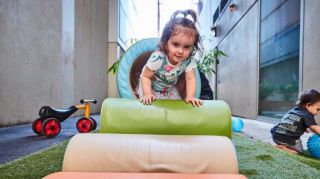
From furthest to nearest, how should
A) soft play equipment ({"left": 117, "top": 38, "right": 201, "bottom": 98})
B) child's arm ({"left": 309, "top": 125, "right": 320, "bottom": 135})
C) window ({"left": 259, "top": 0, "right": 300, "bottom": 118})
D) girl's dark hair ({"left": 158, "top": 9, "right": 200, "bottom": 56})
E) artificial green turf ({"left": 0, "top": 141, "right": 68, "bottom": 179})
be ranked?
window ({"left": 259, "top": 0, "right": 300, "bottom": 118})
soft play equipment ({"left": 117, "top": 38, "right": 201, "bottom": 98})
child's arm ({"left": 309, "top": 125, "right": 320, "bottom": 135})
girl's dark hair ({"left": 158, "top": 9, "right": 200, "bottom": 56})
artificial green turf ({"left": 0, "top": 141, "right": 68, "bottom": 179})

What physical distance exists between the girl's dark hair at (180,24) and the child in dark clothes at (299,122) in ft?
3.17

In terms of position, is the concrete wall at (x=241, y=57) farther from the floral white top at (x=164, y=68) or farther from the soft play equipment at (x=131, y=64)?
the floral white top at (x=164, y=68)

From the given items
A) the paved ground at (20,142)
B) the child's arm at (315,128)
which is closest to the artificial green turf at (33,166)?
the paved ground at (20,142)

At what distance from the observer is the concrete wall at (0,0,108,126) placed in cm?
341

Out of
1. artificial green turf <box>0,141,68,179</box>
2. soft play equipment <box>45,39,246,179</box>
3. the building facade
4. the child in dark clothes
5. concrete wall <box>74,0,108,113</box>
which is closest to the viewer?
soft play equipment <box>45,39,246,179</box>

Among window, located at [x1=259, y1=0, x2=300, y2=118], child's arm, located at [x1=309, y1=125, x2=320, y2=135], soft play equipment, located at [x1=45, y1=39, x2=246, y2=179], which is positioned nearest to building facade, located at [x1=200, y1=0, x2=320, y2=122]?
window, located at [x1=259, y1=0, x2=300, y2=118]

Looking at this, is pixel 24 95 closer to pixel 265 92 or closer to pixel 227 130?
pixel 227 130

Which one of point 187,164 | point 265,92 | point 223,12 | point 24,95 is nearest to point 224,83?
point 223,12

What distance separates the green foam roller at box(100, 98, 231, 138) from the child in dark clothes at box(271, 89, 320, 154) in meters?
0.91

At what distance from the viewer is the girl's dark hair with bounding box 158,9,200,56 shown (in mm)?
1863

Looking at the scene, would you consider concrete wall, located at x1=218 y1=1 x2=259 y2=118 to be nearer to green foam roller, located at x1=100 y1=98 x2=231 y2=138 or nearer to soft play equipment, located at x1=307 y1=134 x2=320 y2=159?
soft play equipment, located at x1=307 y1=134 x2=320 y2=159

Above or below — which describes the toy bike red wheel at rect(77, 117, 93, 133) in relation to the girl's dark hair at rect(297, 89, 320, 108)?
below

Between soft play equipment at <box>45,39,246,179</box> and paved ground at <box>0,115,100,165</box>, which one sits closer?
soft play equipment at <box>45,39,246,179</box>

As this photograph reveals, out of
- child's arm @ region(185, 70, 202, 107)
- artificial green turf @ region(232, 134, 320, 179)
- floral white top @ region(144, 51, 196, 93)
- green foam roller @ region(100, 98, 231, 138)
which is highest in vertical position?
floral white top @ region(144, 51, 196, 93)
